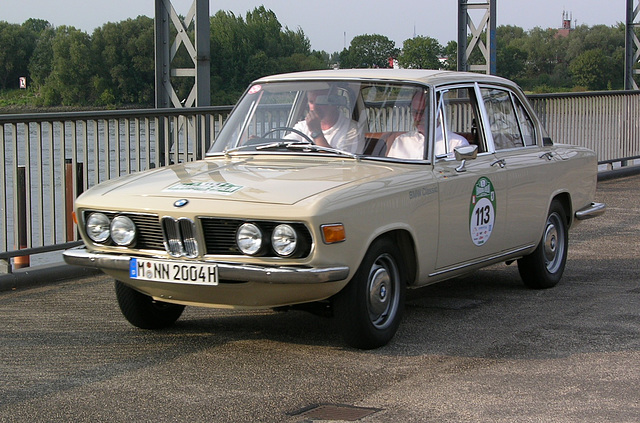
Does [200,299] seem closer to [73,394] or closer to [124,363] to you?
[124,363]

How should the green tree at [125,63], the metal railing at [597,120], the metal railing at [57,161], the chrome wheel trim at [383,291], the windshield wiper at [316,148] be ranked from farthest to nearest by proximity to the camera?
the metal railing at [597,120] → the green tree at [125,63] → the metal railing at [57,161] → the windshield wiper at [316,148] → the chrome wheel trim at [383,291]

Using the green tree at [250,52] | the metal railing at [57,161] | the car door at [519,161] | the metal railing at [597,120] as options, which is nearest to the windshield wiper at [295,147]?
the car door at [519,161]

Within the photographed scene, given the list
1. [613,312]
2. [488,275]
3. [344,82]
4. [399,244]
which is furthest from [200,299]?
[488,275]

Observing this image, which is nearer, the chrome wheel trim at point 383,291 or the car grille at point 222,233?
the car grille at point 222,233

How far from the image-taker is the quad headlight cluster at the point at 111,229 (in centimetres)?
589

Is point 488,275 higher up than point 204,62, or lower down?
lower down

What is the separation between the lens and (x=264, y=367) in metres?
5.65

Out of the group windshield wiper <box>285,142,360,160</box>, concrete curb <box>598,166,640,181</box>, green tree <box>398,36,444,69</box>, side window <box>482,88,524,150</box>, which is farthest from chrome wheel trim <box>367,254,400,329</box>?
concrete curb <box>598,166,640,181</box>

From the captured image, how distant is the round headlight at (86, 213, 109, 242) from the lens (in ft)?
19.7

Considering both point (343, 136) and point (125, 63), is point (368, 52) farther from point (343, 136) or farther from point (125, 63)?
point (343, 136)

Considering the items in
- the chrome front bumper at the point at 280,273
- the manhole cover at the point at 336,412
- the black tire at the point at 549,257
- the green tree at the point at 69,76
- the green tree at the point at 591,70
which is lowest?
the manhole cover at the point at 336,412

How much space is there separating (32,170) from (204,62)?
3538 millimetres

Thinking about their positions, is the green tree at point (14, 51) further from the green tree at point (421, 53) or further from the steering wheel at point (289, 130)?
the steering wheel at point (289, 130)

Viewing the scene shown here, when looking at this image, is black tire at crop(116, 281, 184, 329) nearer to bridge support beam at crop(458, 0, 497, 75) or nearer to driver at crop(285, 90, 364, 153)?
driver at crop(285, 90, 364, 153)
